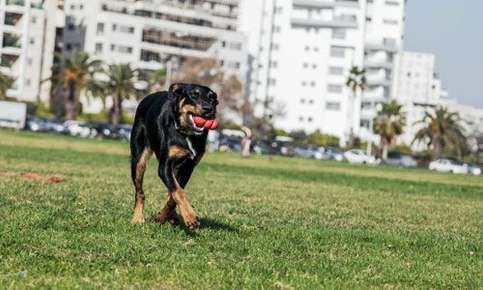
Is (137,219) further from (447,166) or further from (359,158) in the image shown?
(359,158)

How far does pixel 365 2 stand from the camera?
524 feet

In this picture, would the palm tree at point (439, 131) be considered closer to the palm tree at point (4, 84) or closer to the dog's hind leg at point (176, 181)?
A: the palm tree at point (4, 84)

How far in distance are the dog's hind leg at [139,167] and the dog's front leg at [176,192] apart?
17.1 inches

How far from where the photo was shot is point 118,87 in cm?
11638

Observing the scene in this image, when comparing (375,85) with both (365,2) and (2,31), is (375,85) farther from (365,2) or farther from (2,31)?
(2,31)

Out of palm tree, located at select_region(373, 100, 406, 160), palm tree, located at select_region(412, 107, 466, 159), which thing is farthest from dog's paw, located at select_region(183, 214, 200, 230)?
palm tree, located at select_region(373, 100, 406, 160)

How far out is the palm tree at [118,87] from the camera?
11594 centimetres

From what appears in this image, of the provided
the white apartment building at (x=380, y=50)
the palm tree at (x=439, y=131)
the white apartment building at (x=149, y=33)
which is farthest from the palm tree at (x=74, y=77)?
the white apartment building at (x=380, y=50)

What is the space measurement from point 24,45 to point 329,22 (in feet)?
161

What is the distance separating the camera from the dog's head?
11.3 metres

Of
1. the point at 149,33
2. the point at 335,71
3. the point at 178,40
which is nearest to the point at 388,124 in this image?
the point at 335,71

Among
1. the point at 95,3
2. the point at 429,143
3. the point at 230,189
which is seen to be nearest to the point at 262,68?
the point at 95,3

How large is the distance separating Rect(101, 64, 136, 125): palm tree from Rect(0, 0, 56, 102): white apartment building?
54.5 feet

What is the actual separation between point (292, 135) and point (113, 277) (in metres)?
133
